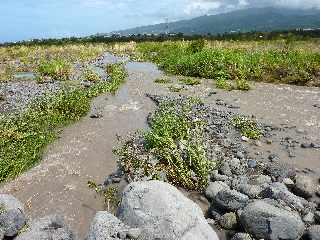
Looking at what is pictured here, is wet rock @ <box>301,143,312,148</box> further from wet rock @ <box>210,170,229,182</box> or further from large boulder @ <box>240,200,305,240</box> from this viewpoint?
large boulder @ <box>240,200,305,240</box>

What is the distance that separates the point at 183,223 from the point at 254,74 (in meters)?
20.0

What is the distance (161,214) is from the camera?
8.85m

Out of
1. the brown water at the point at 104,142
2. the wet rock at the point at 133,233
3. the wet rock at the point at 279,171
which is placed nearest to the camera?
the wet rock at the point at 133,233

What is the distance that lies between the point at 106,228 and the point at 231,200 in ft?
10.4

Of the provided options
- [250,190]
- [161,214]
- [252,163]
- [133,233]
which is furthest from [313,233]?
[252,163]

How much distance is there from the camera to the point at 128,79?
29016mm

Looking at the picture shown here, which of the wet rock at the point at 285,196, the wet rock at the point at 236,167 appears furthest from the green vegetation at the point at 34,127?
the wet rock at the point at 285,196

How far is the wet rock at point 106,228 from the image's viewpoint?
8.49 meters

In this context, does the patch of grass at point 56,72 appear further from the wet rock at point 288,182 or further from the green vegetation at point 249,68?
the wet rock at point 288,182

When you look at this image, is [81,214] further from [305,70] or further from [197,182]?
[305,70]

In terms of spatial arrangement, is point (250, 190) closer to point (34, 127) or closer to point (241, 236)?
point (241, 236)

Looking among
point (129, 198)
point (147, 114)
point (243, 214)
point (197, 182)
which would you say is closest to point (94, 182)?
point (197, 182)

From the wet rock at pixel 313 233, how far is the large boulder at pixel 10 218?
5587 mm

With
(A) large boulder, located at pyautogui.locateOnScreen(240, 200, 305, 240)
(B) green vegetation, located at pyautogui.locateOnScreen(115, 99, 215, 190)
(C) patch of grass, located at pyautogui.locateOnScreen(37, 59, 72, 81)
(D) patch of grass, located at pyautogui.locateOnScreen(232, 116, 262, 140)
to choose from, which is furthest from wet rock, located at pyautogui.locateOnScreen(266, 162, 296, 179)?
(C) patch of grass, located at pyautogui.locateOnScreen(37, 59, 72, 81)
